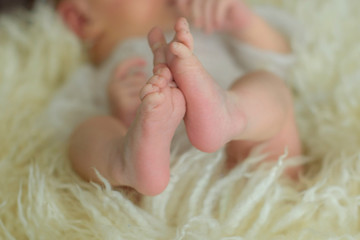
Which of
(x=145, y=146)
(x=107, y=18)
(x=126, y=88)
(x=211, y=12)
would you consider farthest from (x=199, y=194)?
(x=107, y=18)

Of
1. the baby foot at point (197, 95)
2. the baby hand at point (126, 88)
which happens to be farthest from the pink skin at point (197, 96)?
the baby hand at point (126, 88)

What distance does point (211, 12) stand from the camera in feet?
2.58

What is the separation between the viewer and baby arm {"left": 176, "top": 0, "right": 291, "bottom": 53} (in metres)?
0.78

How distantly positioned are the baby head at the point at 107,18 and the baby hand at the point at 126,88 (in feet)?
0.30

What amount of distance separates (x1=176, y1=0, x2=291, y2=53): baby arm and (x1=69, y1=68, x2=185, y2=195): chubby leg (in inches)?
13.0

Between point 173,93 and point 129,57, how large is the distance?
0.41 meters

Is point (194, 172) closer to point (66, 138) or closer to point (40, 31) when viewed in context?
point (66, 138)

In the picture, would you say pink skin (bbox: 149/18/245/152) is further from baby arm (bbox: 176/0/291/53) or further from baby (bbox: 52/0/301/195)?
baby arm (bbox: 176/0/291/53)

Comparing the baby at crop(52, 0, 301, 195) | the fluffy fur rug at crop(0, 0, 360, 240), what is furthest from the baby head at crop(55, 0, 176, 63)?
the fluffy fur rug at crop(0, 0, 360, 240)

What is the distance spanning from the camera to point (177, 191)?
0.57 meters

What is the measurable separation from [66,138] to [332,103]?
1.77ft

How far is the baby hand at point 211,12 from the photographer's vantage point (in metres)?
0.78

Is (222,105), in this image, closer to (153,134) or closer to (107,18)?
(153,134)

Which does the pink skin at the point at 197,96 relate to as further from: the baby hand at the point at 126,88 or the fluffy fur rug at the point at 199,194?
the baby hand at the point at 126,88
